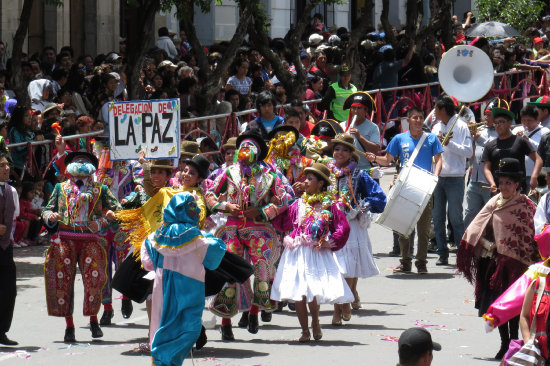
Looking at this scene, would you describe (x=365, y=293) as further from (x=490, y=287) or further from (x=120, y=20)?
→ (x=120, y=20)

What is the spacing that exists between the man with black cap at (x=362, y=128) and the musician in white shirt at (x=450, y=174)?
3.38 ft

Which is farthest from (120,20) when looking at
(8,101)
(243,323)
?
(243,323)

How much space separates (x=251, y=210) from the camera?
1072cm

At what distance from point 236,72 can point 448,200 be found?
773 cm

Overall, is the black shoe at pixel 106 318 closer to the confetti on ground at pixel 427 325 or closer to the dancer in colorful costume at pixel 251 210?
the dancer in colorful costume at pixel 251 210

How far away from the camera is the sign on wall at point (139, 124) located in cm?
1158

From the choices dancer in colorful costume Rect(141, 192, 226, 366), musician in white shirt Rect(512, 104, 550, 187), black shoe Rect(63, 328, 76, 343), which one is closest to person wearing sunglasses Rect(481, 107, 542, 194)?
musician in white shirt Rect(512, 104, 550, 187)

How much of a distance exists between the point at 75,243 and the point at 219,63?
8.99 meters

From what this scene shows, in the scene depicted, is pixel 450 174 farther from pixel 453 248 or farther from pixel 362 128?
pixel 453 248

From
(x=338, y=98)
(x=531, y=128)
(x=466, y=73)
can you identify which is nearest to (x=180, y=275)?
(x=531, y=128)

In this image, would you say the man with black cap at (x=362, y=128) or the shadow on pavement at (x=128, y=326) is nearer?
the shadow on pavement at (x=128, y=326)

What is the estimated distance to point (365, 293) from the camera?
12.9m

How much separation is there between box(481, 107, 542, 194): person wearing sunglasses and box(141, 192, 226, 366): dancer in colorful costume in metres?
4.89

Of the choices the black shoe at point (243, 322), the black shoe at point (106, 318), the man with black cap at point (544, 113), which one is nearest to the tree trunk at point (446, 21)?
the man with black cap at point (544, 113)
